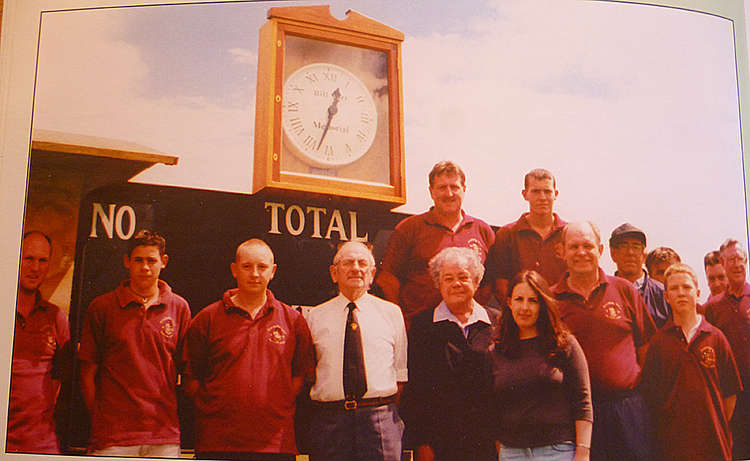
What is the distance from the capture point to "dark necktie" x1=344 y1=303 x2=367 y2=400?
2.92m

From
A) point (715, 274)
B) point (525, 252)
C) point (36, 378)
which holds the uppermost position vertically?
point (525, 252)

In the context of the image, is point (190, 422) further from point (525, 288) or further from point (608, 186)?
point (608, 186)

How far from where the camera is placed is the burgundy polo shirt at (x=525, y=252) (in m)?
3.09

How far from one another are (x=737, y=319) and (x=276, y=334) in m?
2.27

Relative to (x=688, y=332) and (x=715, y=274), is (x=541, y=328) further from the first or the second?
(x=715, y=274)

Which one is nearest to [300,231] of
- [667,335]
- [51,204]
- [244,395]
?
[244,395]

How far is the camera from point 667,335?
309 centimetres

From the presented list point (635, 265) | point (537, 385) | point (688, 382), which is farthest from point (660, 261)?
point (537, 385)

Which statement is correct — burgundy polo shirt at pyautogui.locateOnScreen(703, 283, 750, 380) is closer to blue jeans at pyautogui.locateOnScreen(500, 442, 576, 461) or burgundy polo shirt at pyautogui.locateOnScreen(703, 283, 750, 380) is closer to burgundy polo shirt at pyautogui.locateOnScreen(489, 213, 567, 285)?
burgundy polo shirt at pyautogui.locateOnScreen(489, 213, 567, 285)

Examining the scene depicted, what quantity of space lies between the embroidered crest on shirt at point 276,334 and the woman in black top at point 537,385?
0.98 m

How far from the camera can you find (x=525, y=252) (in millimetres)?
3115

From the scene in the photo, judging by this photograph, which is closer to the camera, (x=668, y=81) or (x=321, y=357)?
(x=321, y=357)

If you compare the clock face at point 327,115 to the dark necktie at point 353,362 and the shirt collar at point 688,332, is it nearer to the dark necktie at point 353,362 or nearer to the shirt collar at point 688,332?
the dark necktie at point 353,362

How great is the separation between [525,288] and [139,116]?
2.10m
